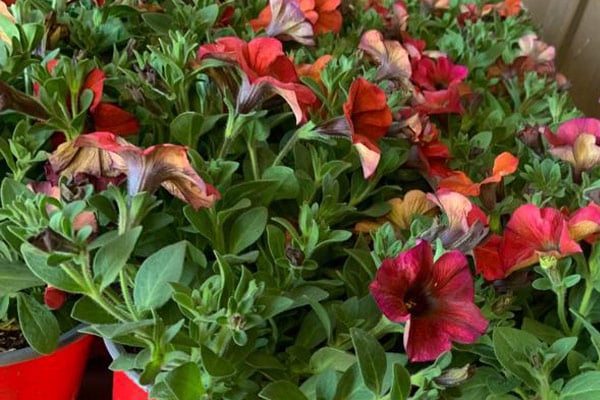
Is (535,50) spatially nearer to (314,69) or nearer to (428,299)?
(314,69)

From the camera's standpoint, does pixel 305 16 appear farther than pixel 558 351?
Yes

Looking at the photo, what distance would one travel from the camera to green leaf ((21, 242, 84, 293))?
A: 0.47m

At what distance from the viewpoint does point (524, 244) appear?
56cm

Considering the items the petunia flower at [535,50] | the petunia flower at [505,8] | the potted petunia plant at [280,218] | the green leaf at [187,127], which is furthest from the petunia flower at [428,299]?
the petunia flower at [505,8]

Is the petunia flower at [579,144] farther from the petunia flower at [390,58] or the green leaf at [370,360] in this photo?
the green leaf at [370,360]

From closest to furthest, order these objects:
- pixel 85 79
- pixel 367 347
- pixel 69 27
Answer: pixel 367 347, pixel 85 79, pixel 69 27

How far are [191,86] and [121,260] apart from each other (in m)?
0.25

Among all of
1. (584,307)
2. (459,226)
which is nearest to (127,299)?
(459,226)

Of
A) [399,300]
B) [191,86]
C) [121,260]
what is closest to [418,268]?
[399,300]

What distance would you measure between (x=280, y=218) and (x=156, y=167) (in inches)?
4.3

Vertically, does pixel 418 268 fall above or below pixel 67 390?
above

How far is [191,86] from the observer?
2.20 ft

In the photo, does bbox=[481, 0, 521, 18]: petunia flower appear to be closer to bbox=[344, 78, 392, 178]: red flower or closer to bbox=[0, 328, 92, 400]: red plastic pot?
bbox=[344, 78, 392, 178]: red flower

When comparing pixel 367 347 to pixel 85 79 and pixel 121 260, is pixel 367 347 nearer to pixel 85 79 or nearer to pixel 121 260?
pixel 121 260
